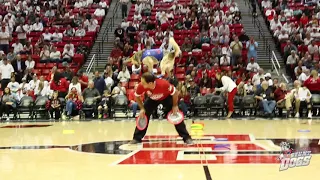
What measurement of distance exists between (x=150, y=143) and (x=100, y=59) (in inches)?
508

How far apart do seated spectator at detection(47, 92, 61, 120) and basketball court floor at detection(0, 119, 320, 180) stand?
275 cm

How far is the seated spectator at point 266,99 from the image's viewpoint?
53.2 feet

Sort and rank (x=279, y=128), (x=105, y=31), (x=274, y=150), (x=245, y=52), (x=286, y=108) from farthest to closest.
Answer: (x=105, y=31)
(x=245, y=52)
(x=286, y=108)
(x=279, y=128)
(x=274, y=150)

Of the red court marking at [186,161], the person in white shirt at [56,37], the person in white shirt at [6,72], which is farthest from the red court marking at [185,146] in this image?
the person in white shirt at [56,37]

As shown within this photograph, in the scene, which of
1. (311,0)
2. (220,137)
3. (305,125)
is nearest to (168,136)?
(220,137)

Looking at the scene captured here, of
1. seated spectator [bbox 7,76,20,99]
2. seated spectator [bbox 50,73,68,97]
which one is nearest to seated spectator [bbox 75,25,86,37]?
seated spectator [bbox 7,76,20,99]

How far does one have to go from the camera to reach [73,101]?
16.5 m

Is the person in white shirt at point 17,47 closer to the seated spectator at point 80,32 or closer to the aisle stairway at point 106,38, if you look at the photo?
the seated spectator at point 80,32

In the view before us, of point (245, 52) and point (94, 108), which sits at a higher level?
point (245, 52)

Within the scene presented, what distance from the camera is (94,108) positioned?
16594 mm

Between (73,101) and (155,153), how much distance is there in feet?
27.6

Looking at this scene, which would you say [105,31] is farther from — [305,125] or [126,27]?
[305,125]

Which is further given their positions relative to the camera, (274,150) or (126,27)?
(126,27)

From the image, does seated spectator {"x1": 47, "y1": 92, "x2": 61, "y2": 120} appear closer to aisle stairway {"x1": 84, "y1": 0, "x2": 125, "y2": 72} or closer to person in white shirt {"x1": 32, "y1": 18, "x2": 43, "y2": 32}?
aisle stairway {"x1": 84, "y1": 0, "x2": 125, "y2": 72}
